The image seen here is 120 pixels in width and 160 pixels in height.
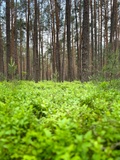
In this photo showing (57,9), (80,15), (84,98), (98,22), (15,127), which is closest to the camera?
(15,127)

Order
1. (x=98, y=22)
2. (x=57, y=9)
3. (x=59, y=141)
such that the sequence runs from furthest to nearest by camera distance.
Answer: (x=98, y=22) → (x=57, y=9) → (x=59, y=141)

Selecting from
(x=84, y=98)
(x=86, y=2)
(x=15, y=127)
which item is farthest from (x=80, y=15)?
(x=15, y=127)

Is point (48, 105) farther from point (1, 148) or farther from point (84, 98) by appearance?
point (1, 148)

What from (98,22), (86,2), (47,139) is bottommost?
(47,139)

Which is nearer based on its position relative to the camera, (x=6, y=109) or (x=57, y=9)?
(x=6, y=109)

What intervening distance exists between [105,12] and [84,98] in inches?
985

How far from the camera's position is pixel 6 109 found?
2.90 metres

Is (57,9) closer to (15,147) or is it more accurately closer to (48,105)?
(48,105)

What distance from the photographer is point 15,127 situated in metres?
2.00

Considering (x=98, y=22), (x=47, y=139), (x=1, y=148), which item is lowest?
(x=1, y=148)

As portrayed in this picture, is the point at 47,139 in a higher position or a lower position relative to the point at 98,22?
lower

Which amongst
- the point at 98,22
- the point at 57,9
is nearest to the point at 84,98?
the point at 57,9

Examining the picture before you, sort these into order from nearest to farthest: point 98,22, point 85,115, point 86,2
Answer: point 85,115 → point 86,2 → point 98,22

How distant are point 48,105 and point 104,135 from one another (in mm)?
1705
